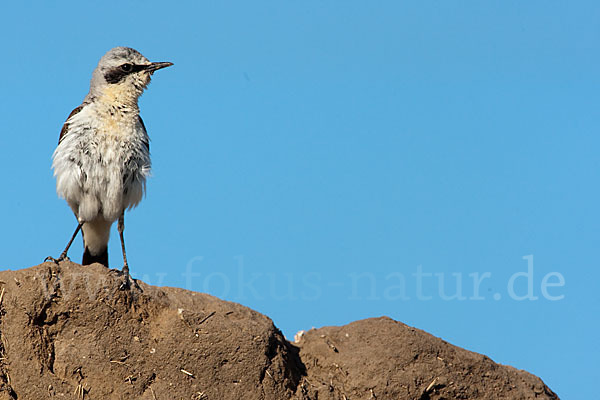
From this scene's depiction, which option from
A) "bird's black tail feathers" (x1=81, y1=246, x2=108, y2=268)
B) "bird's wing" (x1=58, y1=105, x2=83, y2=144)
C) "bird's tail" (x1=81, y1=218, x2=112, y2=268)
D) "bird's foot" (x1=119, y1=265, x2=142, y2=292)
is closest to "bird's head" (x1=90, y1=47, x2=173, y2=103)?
"bird's wing" (x1=58, y1=105, x2=83, y2=144)

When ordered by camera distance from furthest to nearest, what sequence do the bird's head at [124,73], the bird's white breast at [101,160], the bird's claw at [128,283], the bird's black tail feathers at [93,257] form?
the bird's black tail feathers at [93,257] → the bird's head at [124,73] → the bird's white breast at [101,160] → the bird's claw at [128,283]

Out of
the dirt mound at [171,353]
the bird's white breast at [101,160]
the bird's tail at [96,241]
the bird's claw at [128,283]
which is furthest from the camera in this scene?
the bird's tail at [96,241]

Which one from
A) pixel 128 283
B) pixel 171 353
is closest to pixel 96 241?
pixel 128 283

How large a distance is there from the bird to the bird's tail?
0.40ft

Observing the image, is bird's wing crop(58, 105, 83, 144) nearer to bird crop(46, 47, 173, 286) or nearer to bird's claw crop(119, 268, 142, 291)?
bird crop(46, 47, 173, 286)

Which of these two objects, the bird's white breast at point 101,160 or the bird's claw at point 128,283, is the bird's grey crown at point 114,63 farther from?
the bird's claw at point 128,283

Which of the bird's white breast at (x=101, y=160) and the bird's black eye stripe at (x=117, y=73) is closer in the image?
the bird's white breast at (x=101, y=160)

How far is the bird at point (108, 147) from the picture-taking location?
312 inches

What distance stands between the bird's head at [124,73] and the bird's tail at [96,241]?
157 cm

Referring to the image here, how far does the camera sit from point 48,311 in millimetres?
6566

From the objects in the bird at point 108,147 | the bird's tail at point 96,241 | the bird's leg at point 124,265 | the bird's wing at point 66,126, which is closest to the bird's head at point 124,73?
the bird at point 108,147

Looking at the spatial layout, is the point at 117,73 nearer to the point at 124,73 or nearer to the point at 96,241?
the point at 124,73

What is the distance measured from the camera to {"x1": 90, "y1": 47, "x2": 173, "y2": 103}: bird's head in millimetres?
8328

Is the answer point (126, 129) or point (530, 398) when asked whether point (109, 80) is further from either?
point (530, 398)
